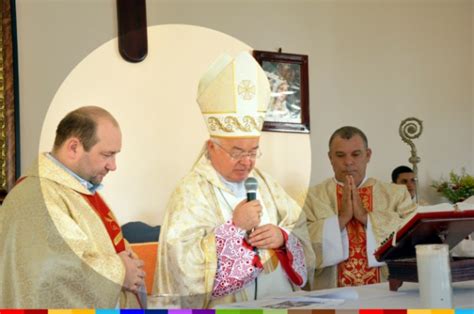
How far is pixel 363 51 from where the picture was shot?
11.3ft

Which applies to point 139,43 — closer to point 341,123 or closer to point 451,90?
point 341,123

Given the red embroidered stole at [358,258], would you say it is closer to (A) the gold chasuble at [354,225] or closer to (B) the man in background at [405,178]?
(A) the gold chasuble at [354,225]

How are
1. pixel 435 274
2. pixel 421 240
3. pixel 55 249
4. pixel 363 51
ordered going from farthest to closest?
pixel 363 51, pixel 421 240, pixel 55 249, pixel 435 274

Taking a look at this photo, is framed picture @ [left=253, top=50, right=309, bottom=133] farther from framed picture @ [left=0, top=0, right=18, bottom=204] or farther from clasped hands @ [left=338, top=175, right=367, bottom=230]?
framed picture @ [left=0, top=0, right=18, bottom=204]

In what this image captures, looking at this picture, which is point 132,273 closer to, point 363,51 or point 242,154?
point 242,154

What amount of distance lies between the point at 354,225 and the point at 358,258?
0.44 feet

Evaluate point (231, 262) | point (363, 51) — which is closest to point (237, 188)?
point (231, 262)

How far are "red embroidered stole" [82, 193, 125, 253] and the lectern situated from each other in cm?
97

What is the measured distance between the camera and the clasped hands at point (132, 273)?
306cm

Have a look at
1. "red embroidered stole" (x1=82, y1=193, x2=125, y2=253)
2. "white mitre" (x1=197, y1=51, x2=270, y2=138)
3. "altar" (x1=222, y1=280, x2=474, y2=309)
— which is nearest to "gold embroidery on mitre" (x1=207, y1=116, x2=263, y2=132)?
"white mitre" (x1=197, y1=51, x2=270, y2=138)

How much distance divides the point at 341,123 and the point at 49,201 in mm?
1190

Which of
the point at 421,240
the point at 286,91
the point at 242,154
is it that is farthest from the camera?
the point at 286,91

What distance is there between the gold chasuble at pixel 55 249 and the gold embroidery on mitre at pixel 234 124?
0.54 m

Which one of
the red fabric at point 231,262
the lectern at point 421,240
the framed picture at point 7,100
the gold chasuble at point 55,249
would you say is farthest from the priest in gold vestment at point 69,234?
the lectern at point 421,240
